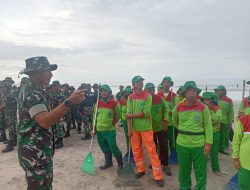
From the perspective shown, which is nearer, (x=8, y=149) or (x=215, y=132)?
(x=215, y=132)

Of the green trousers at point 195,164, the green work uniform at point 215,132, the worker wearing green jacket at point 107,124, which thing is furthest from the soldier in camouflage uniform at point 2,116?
the green trousers at point 195,164

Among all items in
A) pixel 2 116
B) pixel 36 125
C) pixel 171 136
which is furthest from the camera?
pixel 2 116

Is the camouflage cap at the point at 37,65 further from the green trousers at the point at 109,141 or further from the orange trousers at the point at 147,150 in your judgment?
the green trousers at the point at 109,141

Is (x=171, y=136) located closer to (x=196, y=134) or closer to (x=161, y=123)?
(x=161, y=123)

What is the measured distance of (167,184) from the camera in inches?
230

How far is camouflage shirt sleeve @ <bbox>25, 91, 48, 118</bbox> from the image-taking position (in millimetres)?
→ 3064

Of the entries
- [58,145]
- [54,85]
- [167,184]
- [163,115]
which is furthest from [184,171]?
[54,85]

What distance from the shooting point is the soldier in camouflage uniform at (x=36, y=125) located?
10.2 feet

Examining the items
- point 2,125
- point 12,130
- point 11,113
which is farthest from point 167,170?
point 2,125

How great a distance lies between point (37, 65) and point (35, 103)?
49cm

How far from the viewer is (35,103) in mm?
3098

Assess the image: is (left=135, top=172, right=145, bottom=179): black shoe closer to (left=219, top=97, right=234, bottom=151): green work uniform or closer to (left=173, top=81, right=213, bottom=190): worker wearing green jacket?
(left=173, top=81, right=213, bottom=190): worker wearing green jacket

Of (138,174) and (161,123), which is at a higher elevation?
(161,123)

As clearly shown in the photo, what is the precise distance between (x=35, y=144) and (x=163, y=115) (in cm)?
378
